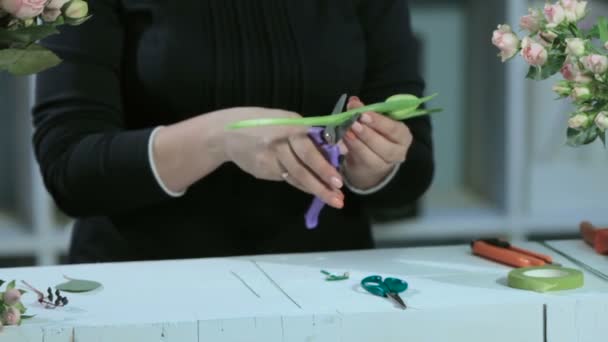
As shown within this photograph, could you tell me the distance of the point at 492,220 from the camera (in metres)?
2.04

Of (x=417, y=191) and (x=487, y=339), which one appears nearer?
(x=487, y=339)

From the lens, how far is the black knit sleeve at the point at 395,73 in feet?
4.22

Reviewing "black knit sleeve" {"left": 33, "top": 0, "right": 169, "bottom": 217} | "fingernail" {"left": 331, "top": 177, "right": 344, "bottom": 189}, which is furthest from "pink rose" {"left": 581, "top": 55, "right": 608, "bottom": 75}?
"black knit sleeve" {"left": 33, "top": 0, "right": 169, "bottom": 217}

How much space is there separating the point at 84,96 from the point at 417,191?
409mm

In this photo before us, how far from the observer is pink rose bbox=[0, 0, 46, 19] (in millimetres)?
757

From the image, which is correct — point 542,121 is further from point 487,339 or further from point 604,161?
point 487,339

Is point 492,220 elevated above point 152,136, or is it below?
below

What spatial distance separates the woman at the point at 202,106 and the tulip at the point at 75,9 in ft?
1.16

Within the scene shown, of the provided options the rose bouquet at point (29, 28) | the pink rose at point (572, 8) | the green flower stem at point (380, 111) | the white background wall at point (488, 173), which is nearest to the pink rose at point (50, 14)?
the rose bouquet at point (29, 28)

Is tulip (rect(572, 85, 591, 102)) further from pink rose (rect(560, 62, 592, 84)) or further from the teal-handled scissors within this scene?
the teal-handled scissors

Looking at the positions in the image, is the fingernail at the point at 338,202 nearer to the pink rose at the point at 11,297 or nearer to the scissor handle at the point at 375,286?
the scissor handle at the point at 375,286

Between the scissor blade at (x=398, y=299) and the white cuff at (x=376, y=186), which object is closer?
the scissor blade at (x=398, y=299)

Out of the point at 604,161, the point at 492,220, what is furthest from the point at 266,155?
the point at 604,161

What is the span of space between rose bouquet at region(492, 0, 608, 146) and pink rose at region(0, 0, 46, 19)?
36 cm
